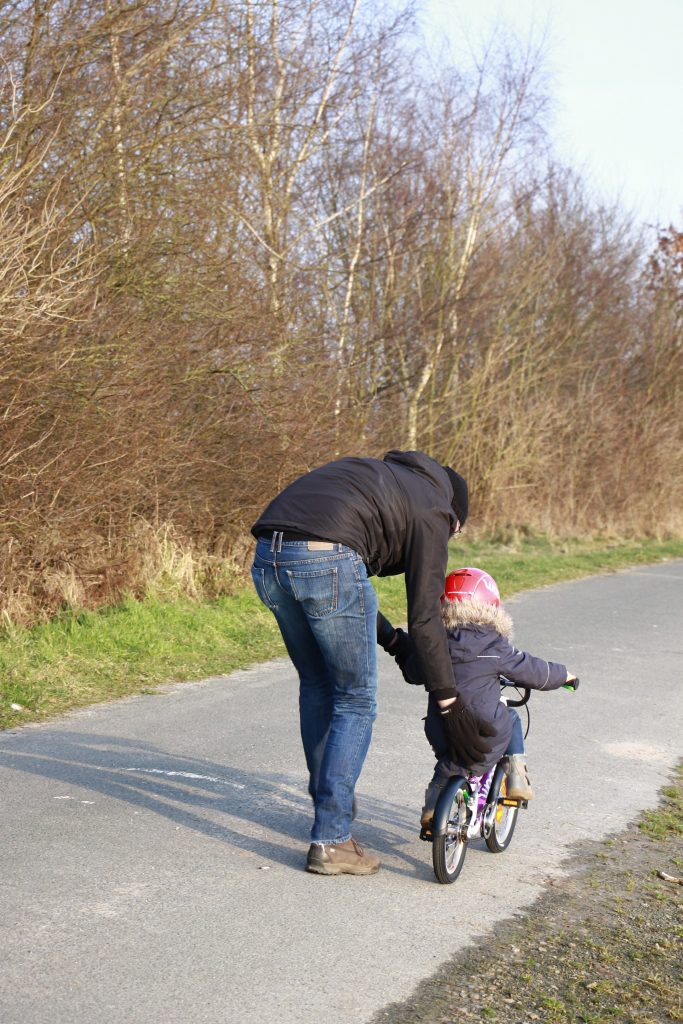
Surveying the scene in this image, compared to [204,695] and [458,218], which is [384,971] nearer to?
[204,695]

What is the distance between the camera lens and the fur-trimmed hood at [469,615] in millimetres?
5066

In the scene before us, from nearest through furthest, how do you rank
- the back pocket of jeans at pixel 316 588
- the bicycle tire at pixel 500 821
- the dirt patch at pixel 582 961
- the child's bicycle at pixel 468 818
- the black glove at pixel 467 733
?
the dirt patch at pixel 582 961, the back pocket of jeans at pixel 316 588, the child's bicycle at pixel 468 818, the black glove at pixel 467 733, the bicycle tire at pixel 500 821

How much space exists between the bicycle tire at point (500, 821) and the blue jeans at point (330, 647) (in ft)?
2.27

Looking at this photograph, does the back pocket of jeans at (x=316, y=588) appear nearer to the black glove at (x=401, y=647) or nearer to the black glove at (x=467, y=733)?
the black glove at (x=401, y=647)

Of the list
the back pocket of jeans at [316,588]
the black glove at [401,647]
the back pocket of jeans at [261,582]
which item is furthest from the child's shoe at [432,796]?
the back pocket of jeans at [261,582]

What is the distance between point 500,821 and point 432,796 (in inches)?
19.6

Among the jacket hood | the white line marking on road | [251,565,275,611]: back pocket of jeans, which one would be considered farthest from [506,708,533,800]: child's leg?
the white line marking on road

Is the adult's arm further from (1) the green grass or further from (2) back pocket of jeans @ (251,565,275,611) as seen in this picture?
(1) the green grass

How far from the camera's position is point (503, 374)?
25078 millimetres

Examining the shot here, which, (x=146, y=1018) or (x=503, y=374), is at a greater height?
(x=503, y=374)

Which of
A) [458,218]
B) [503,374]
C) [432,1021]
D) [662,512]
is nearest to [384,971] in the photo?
[432,1021]

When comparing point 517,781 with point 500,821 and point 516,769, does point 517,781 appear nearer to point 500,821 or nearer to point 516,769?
point 516,769

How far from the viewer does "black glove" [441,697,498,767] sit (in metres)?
Result: 5.02

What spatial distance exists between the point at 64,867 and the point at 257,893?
2.63 feet
